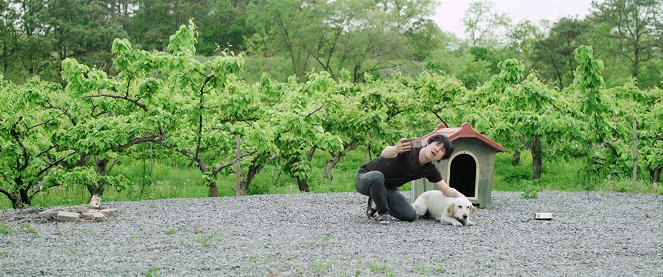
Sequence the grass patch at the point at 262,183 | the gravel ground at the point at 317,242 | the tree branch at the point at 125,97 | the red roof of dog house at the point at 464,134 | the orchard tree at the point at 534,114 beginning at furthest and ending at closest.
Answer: the orchard tree at the point at 534,114
the grass patch at the point at 262,183
the tree branch at the point at 125,97
the red roof of dog house at the point at 464,134
the gravel ground at the point at 317,242

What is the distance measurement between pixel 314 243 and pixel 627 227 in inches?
131

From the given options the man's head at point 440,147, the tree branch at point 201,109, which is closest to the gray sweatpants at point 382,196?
the man's head at point 440,147

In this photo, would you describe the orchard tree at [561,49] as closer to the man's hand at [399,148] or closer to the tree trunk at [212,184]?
the tree trunk at [212,184]

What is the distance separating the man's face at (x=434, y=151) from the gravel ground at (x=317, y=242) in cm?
67

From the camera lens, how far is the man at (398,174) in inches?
261

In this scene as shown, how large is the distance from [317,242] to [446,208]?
171cm

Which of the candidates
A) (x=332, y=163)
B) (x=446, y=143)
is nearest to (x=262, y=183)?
(x=332, y=163)

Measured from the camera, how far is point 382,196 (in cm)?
697

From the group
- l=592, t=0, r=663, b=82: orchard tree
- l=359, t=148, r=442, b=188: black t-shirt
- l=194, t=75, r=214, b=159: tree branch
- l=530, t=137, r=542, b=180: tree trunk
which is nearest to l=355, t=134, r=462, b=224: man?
l=359, t=148, r=442, b=188: black t-shirt

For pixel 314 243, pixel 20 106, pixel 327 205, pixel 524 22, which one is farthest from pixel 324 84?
pixel 524 22

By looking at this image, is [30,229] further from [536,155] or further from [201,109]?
[536,155]

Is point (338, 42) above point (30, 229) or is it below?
above

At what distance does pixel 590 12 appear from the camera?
35094 mm

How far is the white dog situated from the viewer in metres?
6.97
